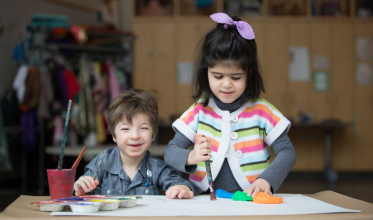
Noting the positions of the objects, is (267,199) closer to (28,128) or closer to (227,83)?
(227,83)

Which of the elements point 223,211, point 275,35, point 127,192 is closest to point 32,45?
point 275,35

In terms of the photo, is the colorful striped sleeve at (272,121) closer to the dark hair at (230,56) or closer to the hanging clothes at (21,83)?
the dark hair at (230,56)

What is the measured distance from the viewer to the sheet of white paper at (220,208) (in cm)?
82

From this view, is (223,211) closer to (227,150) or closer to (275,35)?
(227,150)

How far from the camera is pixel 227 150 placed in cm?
130

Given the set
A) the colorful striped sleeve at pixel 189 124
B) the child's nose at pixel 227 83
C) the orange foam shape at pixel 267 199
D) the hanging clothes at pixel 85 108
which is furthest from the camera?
the hanging clothes at pixel 85 108

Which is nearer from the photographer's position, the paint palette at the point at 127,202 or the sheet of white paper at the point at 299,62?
the paint palette at the point at 127,202

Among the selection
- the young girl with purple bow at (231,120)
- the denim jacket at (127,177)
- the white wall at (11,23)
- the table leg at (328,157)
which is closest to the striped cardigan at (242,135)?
the young girl with purple bow at (231,120)

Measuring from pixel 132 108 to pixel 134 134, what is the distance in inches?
3.0

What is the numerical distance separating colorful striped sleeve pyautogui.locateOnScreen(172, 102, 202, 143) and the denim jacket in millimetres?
118

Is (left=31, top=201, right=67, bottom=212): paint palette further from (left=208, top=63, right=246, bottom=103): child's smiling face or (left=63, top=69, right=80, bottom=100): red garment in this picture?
(left=63, top=69, right=80, bottom=100): red garment

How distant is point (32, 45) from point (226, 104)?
367 cm

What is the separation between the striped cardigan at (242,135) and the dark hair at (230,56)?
0.05 m

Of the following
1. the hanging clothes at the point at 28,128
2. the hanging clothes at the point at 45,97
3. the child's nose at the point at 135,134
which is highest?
the child's nose at the point at 135,134
